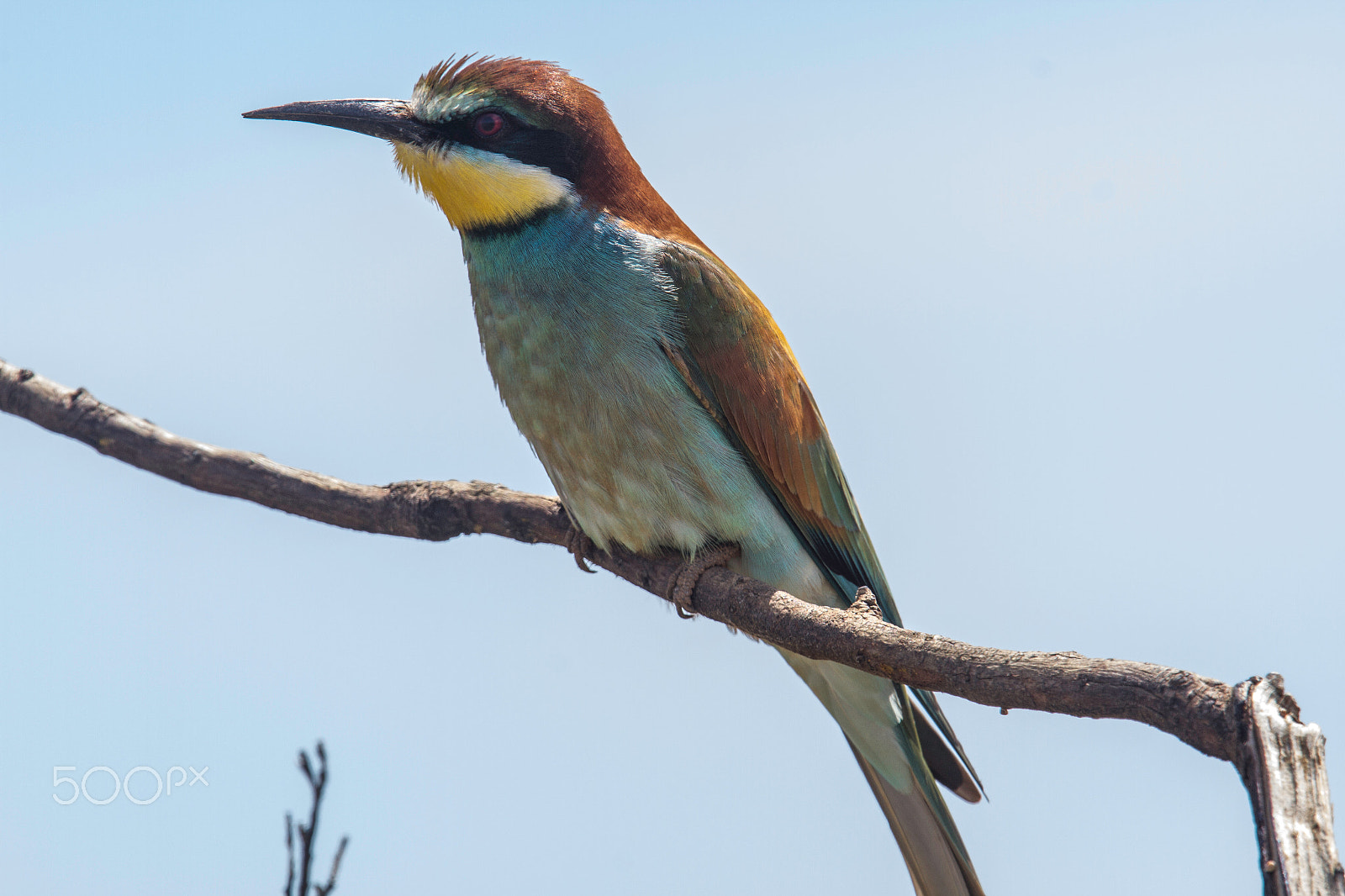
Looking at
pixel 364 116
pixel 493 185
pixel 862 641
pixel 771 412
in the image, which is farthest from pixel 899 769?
pixel 364 116

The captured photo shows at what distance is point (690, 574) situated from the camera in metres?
2.70

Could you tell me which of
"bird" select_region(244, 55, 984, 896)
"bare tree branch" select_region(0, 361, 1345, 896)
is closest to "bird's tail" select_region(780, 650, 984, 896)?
"bird" select_region(244, 55, 984, 896)

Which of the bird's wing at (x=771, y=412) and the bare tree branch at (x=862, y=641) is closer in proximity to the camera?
the bare tree branch at (x=862, y=641)

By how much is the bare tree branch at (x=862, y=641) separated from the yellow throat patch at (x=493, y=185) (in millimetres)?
743

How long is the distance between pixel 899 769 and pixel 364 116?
2181 mm

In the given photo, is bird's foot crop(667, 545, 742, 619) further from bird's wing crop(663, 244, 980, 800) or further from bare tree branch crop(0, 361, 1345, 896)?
bird's wing crop(663, 244, 980, 800)

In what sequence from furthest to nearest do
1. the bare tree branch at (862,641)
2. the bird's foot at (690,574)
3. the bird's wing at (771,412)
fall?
1. the bird's wing at (771,412)
2. the bird's foot at (690,574)
3. the bare tree branch at (862,641)

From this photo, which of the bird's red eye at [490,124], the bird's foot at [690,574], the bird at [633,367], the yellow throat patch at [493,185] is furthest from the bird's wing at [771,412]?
the bird's red eye at [490,124]

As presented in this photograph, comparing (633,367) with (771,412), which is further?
(771,412)

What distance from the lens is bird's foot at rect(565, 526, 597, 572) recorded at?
3000 mm

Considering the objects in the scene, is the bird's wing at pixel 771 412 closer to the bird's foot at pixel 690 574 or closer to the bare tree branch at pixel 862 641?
the bird's foot at pixel 690 574

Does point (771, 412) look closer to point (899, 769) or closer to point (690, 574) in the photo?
point (690, 574)

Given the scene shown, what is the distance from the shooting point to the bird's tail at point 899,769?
9.11 feet

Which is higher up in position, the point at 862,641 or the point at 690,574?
the point at 690,574
